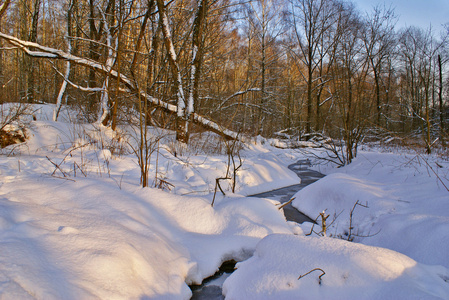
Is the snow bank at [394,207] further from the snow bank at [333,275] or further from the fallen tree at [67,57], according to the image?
the fallen tree at [67,57]

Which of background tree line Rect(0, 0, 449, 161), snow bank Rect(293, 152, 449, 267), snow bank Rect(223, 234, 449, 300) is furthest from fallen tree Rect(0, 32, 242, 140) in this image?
snow bank Rect(223, 234, 449, 300)

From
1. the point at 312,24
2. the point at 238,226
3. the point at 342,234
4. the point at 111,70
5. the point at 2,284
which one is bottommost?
the point at 342,234

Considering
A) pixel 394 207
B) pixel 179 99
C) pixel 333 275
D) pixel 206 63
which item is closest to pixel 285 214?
pixel 394 207

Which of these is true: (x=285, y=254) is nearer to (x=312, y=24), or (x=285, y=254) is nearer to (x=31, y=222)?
(x=31, y=222)

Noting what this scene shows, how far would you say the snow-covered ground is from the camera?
4.57 feet

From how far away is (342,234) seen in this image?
318 cm

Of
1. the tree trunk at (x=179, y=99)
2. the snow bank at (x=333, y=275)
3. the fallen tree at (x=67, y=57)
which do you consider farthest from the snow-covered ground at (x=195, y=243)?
the tree trunk at (x=179, y=99)

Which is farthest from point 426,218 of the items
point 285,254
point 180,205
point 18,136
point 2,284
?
point 18,136

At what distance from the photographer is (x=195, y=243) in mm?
2338

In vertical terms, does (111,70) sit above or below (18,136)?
above

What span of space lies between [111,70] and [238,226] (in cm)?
516

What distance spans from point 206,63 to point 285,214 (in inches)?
398

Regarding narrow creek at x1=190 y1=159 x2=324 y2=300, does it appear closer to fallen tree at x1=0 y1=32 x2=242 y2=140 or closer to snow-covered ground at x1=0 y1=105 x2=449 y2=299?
snow-covered ground at x1=0 y1=105 x2=449 y2=299

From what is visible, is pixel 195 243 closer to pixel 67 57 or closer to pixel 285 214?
pixel 285 214
